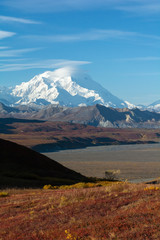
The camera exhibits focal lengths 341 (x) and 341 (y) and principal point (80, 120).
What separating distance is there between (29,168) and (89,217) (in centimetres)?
3307

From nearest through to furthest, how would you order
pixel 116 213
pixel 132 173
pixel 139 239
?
1. pixel 139 239
2. pixel 116 213
3. pixel 132 173

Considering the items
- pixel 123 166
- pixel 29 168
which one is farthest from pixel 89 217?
pixel 123 166

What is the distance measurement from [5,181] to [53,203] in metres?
19.1

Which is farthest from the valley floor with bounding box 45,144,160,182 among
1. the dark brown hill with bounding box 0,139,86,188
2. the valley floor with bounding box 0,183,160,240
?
the valley floor with bounding box 0,183,160,240

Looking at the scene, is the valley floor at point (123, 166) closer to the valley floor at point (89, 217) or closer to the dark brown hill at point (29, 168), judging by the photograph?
the dark brown hill at point (29, 168)

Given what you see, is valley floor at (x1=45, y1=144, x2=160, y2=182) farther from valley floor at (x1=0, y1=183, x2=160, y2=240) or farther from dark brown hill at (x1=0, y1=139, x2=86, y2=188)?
valley floor at (x1=0, y1=183, x2=160, y2=240)

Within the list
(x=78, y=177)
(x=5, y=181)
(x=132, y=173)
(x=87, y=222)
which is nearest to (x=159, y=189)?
(x=87, y=222)

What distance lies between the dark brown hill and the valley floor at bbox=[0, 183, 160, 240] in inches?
816

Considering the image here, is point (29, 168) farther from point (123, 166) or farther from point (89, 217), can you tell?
point (123, 166)

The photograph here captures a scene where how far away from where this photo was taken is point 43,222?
13898 mm

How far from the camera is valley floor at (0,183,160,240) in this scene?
37.1 feet

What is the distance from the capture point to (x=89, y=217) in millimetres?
13438

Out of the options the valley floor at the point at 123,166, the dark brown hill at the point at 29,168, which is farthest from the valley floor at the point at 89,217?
the valley floor at the point at 123,166

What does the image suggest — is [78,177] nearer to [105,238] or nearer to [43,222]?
[43,222]
